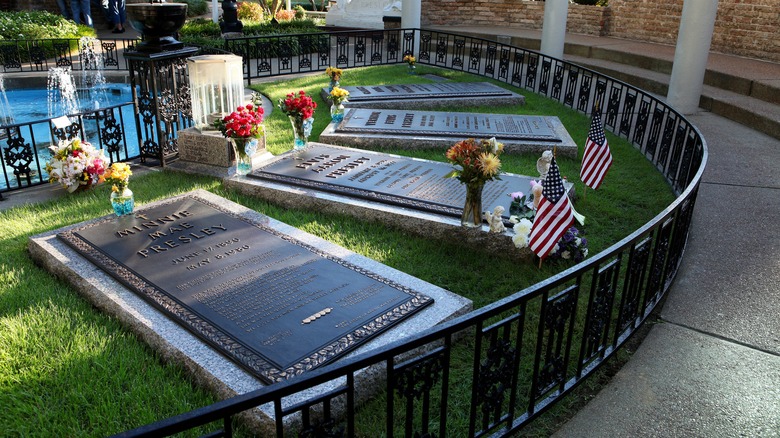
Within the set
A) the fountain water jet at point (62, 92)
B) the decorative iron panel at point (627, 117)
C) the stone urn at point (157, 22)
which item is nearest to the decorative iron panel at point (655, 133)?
the decorative iron panel at point (627, 117)

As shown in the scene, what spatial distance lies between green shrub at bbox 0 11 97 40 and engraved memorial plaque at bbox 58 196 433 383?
14.8 meters

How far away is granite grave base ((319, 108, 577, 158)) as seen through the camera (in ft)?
30.6

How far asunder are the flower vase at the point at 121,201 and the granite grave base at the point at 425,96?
5.79 m

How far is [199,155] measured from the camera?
8289 millimetres

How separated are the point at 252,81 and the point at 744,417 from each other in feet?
42.8

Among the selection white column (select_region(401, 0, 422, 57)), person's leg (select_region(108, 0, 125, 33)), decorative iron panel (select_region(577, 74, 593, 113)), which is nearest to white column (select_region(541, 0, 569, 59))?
decorative iron panel (select_region(577, 74, 593, 113))

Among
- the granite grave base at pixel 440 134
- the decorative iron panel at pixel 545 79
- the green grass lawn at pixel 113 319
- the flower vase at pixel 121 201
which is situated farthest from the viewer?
the decorative iron panel at pixel 545 79

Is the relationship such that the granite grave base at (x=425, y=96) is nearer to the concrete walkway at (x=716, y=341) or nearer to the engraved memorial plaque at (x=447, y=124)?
the engraved memorial plaque at (x=447, y=124)

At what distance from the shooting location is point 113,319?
4.75 meters

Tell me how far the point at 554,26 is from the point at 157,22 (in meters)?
9.88

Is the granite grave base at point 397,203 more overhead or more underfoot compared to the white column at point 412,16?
more underfoot

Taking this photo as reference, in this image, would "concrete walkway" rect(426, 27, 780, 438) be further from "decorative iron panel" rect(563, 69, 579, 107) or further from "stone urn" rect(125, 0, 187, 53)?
"stone urn" rect(125, 0, 187, 53)

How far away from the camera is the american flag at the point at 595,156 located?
22.8 feet

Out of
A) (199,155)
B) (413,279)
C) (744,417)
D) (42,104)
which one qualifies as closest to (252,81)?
(42,104)
